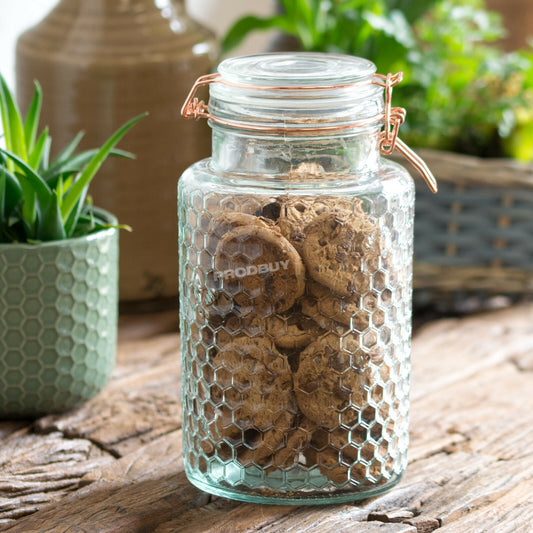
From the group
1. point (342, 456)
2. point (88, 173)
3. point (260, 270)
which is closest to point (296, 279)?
point (260, 270)

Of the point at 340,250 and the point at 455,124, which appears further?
the point at 455,124

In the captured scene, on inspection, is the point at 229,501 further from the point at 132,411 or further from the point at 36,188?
the point at 36,188

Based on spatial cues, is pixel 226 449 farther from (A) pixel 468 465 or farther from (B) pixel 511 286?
(B) pixel 511 286

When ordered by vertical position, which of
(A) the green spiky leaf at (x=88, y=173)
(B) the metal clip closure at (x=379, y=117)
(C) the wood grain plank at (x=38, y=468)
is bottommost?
(C) the wood grain plank at (x=38, y=468)

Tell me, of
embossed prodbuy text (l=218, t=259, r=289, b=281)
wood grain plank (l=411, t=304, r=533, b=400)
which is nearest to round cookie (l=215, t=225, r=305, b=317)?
embossed prodbuy text (l=218, t=259, r=289, b=281)

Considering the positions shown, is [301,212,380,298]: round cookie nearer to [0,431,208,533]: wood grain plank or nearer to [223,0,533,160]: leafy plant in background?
[0,431,208,533]: wood grain plank

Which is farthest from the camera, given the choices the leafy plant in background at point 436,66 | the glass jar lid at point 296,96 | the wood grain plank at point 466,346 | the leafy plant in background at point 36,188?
the leafy plant in background at point 436,66

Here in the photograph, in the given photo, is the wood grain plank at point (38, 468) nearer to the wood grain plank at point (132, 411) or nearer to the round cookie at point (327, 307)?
the wood grain plank at point (132, 411)

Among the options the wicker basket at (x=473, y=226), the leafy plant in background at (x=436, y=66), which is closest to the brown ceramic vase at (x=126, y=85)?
the leafy plant in background at (x=436, y=66)
